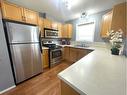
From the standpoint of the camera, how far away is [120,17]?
4.75 ft

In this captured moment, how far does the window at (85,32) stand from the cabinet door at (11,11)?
2.85 m

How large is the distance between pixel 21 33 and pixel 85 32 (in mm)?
2948

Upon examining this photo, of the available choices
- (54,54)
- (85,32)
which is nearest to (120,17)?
(85,32)

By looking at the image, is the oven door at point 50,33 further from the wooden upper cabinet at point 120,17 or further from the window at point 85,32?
the wooden upper cabinet at point 120,17

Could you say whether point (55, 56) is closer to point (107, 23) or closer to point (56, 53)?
point (56, 53)

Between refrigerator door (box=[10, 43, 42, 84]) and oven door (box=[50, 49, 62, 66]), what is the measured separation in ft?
2.31

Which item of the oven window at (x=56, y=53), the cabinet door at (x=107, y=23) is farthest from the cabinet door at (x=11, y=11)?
the cabinet door at (x=107, y=23)

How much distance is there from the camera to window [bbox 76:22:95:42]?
3.38m

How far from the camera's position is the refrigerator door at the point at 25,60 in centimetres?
186

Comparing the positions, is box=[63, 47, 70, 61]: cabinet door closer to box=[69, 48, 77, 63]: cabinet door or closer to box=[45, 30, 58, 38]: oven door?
box=[69, 48, 77, 63]: cabinet door

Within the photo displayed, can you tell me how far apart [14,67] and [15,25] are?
1101mm

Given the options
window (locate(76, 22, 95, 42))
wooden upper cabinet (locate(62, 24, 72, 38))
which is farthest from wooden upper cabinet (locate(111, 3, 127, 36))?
wooden upper cabinet (locate(62, 24, 72, 38))

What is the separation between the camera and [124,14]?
1.39m

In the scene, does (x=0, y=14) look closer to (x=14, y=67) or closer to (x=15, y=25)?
(x=15, y=25)
